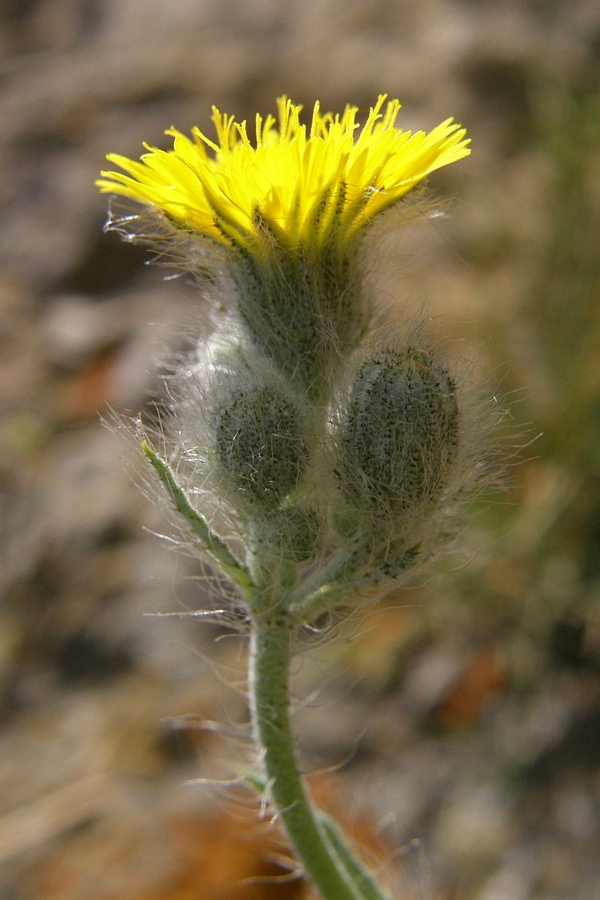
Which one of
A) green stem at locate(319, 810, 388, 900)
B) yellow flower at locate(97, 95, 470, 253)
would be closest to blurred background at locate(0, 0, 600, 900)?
green stem at locate(319, 810, 388, 900)

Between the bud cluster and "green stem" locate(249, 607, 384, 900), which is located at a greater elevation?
the bud cluster

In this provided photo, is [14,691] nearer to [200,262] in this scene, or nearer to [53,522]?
[53,522]

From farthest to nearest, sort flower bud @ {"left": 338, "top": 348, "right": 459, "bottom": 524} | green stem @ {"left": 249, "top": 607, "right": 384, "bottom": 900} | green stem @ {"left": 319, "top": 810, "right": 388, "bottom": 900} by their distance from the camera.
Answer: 1. green stem @ {"left": 319, "top": 810, "right": 388, "bottom": 900}
2. green stem @ {"left": 249, "top": 607, "right": 384, "bottom": 900}
3. flower bud @ {"left": 338, "top": 348, "right": 459, "bottom": 524}

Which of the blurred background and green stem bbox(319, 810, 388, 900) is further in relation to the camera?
the blurred background

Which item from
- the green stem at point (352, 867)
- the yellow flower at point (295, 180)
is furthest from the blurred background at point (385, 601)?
the yellow flower at point (295, 180)

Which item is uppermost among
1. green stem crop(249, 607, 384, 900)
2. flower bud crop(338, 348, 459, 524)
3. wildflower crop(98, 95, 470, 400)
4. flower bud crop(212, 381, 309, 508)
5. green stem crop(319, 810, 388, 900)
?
wildflower crop(98, 95, 470, 400)

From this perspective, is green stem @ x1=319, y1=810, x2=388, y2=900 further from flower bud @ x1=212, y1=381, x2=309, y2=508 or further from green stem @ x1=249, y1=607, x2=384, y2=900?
flower bud @ x1=212, y1=381, x2=309, y2=508
